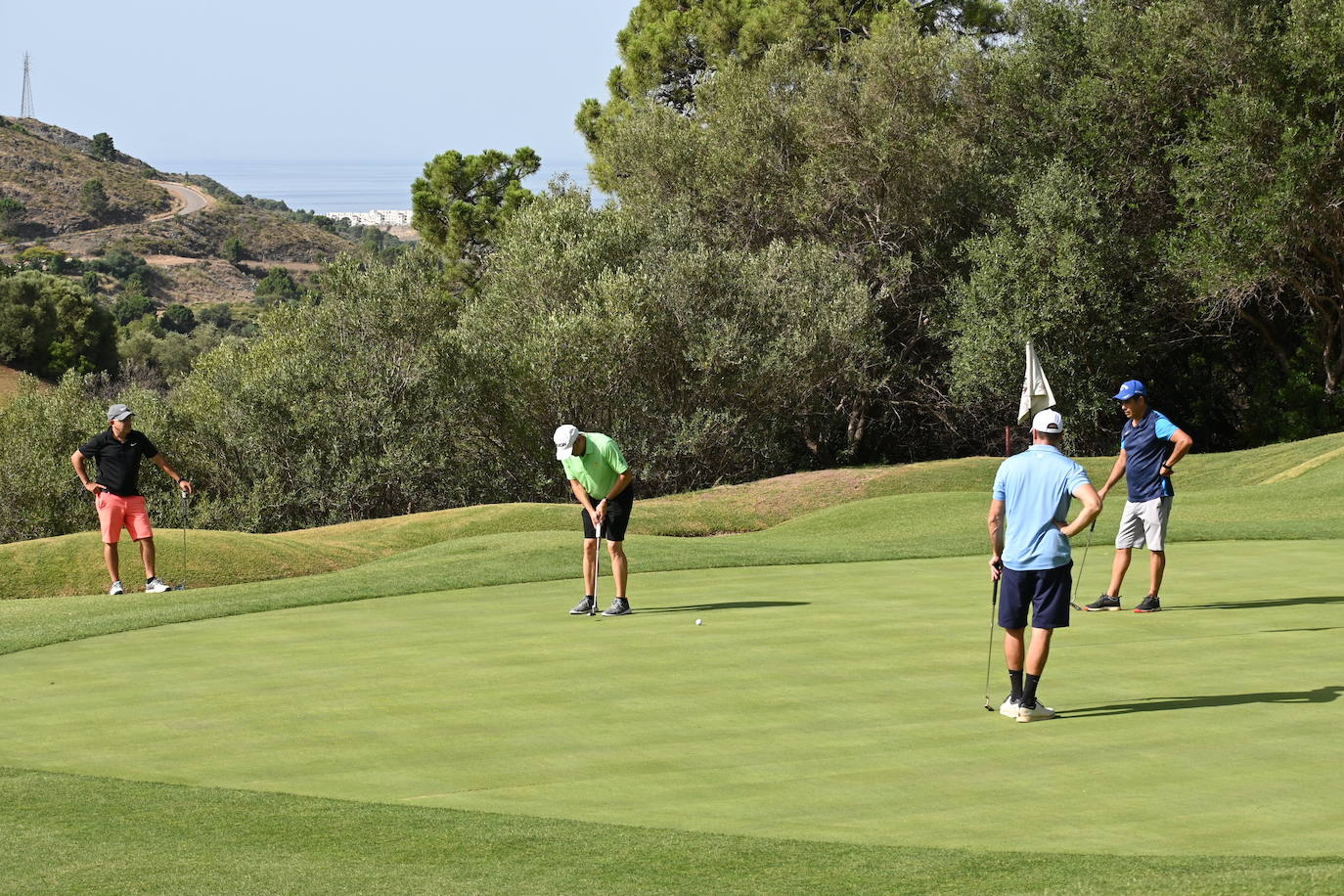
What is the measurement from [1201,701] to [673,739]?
13.1 feet

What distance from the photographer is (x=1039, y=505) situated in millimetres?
10289

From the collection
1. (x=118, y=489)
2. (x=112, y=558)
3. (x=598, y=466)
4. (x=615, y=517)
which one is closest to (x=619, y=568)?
(x=615, y=517)

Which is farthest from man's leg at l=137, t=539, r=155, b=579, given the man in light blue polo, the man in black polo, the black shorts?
the man in light blue polo

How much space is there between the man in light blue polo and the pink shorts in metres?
12.9

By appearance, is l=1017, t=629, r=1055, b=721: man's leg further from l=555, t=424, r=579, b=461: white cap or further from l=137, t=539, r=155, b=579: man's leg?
l=137, t=539, r=155, b=579: man's leg

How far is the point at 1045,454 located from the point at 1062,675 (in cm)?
215

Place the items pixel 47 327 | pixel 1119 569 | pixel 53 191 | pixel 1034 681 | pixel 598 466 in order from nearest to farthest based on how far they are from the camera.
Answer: pixel 1034 681
pixel 598 466
pixel 1119 569
pixel 47 327
pixel 53 191

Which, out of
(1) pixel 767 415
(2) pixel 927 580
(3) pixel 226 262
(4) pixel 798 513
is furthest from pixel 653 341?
(3) pixel 226 262

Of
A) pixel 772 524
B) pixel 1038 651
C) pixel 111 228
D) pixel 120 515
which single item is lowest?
pixel 772 524

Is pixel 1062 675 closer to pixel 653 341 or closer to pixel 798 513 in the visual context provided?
pixel 798 513

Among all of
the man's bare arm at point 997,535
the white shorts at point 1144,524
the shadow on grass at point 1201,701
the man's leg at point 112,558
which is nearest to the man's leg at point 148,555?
the man's leg at point 112,558

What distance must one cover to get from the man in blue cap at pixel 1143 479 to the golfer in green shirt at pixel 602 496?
197 inches

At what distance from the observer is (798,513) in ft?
121

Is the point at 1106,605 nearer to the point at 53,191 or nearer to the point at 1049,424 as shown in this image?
the point at 1049,424
